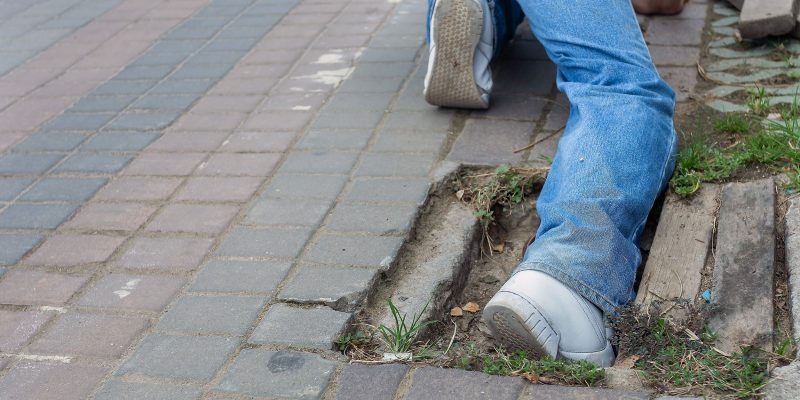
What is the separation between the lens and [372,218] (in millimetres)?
2504

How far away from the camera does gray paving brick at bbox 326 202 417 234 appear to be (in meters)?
2.45

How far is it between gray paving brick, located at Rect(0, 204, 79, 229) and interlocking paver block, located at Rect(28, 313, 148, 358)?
59 cm

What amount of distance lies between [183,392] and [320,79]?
1915 millimetres

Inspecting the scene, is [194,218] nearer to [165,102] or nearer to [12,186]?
[12,186]

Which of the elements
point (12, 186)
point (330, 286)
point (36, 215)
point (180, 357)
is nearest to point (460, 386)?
point (330, 286)

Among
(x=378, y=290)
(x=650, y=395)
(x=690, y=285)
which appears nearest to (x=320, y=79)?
(x=378, y=290)

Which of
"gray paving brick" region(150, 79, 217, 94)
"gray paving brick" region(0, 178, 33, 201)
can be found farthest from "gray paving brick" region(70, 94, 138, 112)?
"gray paving brick" region(0, 178, 33, 201)

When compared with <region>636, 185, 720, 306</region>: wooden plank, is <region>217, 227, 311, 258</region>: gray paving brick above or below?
above

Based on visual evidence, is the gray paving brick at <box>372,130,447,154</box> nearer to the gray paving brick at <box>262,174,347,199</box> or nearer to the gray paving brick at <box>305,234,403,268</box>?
the gray paving brick at <box>262,174,347,199</box>

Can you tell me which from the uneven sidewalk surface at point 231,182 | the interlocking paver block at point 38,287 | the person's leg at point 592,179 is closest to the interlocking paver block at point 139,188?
the uneven sidewalk surface at point 231,182

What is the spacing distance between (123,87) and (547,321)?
2.46 metres

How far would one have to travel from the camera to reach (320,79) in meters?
3.56

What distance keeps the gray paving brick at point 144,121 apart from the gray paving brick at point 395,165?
3.06 ft

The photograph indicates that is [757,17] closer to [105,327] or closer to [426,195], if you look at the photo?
[426,195]
